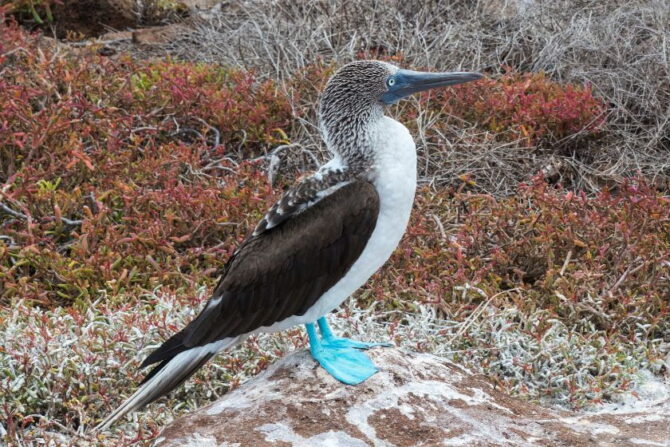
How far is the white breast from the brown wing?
0.03 m

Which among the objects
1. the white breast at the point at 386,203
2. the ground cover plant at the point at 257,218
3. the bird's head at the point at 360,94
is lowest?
the ground cover plant at the point at 257,218

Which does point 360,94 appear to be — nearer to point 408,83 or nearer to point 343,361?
point 408,83

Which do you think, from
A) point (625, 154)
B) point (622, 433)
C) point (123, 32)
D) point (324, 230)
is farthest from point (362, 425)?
→ point (123, 32)

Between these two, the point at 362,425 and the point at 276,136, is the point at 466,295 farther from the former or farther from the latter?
the point at 276,136

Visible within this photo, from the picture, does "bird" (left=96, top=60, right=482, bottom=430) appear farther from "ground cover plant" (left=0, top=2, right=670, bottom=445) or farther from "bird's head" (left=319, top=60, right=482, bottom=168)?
"ground cover plant" (left=0, top=2, right=670, bottom=445)

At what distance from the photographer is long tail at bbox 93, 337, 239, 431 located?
318 cm

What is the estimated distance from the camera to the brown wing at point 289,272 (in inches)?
127

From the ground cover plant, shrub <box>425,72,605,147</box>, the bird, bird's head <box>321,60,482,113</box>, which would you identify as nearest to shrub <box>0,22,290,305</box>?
the ground cover plant

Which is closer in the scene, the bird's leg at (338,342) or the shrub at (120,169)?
the bird's leg at (338,342)

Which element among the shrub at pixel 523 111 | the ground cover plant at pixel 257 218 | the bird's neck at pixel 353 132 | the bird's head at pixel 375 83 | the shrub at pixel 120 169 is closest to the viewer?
the bird's neck at pixel 353 132

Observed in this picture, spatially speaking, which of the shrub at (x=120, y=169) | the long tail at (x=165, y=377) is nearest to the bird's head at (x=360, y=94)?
the long tail at (x=165, y=377)

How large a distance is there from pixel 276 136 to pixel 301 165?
0.39 meters

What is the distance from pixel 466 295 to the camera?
15.4 feet

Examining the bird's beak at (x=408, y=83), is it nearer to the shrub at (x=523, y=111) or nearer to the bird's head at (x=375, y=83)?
the bird's head at (x=375, y=83)
